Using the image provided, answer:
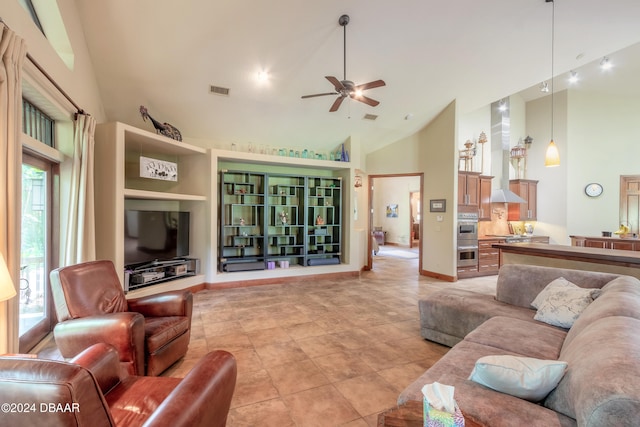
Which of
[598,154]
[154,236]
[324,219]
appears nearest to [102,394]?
[154,236]

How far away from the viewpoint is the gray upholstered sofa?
1045mm

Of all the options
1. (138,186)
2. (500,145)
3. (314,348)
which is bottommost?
(314,348)

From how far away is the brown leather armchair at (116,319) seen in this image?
2.08m

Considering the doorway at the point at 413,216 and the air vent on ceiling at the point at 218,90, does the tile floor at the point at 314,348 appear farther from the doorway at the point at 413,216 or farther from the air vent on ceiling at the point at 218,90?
the doorway at the point at 413,216

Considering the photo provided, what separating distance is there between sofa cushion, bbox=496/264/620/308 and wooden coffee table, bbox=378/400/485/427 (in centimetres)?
227

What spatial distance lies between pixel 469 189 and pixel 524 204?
2.35 metres

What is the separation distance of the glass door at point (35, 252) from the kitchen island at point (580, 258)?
565 cm

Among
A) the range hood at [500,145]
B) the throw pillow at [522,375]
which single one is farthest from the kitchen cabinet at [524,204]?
the throw pillow at [522,375]

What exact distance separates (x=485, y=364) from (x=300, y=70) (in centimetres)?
419

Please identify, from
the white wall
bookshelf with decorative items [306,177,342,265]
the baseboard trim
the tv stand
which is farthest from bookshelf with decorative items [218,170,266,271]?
the white wall

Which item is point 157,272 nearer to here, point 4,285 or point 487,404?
point 4,285

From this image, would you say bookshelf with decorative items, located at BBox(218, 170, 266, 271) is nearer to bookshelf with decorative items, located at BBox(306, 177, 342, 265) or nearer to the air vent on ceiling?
bookshelf with decorative items, located at BBox(306, 177, 342, 265)

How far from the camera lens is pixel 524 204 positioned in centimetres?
760

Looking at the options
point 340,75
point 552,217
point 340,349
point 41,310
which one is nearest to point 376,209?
point 552,217
